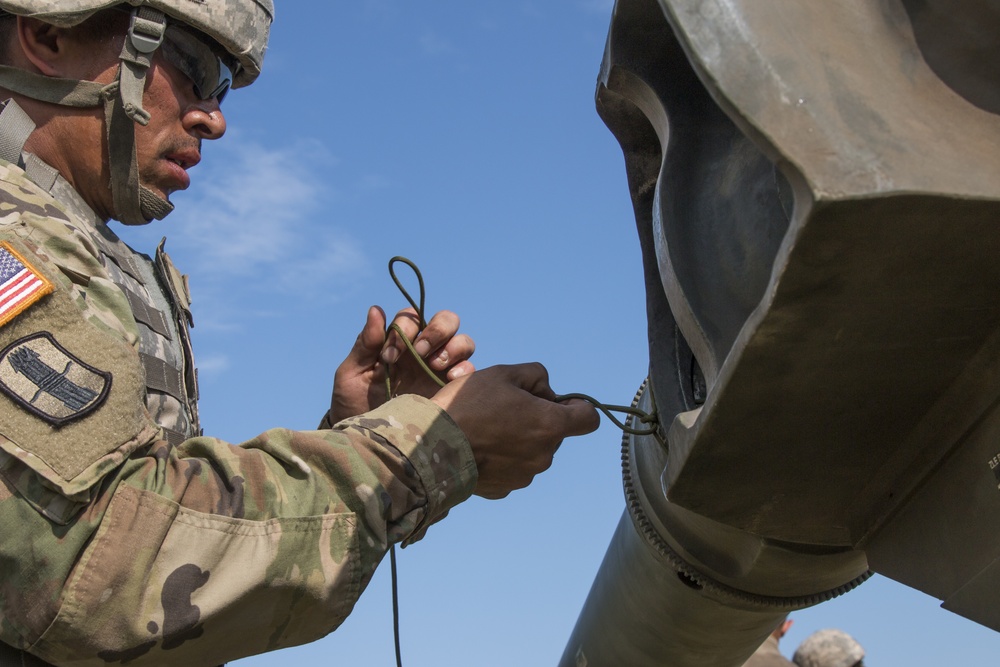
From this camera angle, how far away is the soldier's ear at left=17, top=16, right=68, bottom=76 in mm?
3055

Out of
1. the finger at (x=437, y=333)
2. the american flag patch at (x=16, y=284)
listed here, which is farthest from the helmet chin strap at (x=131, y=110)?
the american flag patch at (x=16, y=284)

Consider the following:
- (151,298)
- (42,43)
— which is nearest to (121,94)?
(42,43)

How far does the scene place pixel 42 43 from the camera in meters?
3.09

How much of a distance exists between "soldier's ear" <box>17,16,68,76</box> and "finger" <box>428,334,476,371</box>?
1.27 m

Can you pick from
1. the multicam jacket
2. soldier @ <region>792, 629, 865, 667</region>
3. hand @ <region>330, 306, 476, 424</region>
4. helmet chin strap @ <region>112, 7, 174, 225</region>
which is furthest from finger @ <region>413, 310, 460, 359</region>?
soldier @ <region>792, 629, 865, 667</region>

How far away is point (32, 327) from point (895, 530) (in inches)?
59.0

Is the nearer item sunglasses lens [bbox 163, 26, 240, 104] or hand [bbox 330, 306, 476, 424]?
hand [bbox 330, 306, 476, 424]

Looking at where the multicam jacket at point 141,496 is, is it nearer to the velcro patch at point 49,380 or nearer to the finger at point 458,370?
the velcro patch at point 49,380

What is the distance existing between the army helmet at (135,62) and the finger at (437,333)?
2.87 ft

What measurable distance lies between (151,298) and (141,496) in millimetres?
932

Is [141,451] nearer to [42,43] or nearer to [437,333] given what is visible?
[437,333]

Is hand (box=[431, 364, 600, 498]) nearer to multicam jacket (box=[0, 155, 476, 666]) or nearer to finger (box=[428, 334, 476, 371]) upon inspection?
multicam jacket (box=[0, 155, 476, 666])

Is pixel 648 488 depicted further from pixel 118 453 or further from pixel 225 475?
pixel 118 453

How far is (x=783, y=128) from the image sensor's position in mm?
1273
